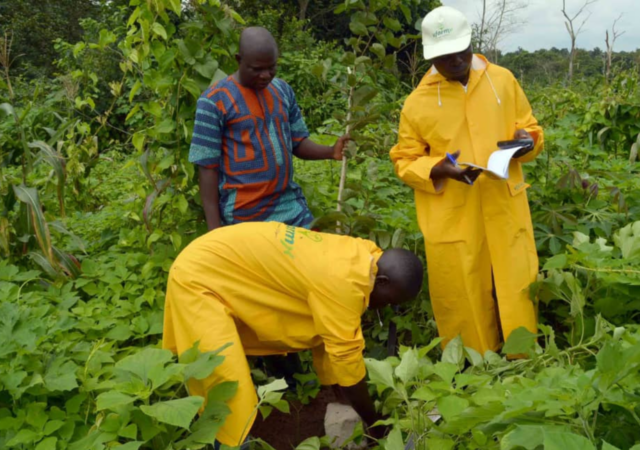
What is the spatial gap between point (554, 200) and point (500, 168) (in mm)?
1128

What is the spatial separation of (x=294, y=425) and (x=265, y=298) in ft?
2.58

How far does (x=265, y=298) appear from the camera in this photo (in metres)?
2.16

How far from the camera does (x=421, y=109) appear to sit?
255 centimetres

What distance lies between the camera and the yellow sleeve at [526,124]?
8.23ft

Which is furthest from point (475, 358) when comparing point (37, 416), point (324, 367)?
point (37, 416)

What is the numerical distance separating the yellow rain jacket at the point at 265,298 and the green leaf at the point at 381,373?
0.90ft

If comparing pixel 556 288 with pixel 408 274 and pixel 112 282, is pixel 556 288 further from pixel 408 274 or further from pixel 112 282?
pixel 112 282

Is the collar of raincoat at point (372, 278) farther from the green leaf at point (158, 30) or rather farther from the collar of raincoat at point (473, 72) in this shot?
the green leaf at point (158, 30)

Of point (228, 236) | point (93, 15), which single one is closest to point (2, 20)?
point (93, 15)

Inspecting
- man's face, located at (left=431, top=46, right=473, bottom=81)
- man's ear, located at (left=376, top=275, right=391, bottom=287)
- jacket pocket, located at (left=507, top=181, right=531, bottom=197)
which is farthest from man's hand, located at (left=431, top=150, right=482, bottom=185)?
man's ear, located at (left=376, top=275, right=391, bottom=287)

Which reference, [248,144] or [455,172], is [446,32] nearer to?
[455,172]

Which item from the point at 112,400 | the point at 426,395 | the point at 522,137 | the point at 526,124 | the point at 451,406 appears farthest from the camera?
the point at 526,124

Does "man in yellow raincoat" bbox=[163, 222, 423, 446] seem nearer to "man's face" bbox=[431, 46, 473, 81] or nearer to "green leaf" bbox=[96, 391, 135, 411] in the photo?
"green leaf" bbox=[96, 391, 135, 411]

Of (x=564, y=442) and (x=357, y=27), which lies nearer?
(x=564, y=442)
